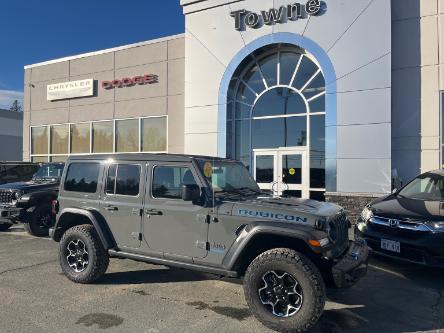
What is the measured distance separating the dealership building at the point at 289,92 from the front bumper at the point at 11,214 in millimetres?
6352

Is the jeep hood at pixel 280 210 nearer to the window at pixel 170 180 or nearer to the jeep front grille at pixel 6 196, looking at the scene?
the window at pixel 170 180

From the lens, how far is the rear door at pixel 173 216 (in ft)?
15.5

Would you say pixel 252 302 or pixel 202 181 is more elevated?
pixel 202 181

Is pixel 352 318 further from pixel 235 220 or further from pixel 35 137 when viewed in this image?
pixel 35 137

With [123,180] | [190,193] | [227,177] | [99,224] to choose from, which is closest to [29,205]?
[99,224]

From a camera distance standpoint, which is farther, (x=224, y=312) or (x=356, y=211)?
(x=356, y=211)

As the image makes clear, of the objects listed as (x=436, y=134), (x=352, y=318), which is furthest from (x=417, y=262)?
(x=436, y=134)

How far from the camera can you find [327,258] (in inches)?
161

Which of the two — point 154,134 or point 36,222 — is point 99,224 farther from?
point 154,134

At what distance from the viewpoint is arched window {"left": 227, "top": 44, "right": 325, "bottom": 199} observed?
1234 centimetres

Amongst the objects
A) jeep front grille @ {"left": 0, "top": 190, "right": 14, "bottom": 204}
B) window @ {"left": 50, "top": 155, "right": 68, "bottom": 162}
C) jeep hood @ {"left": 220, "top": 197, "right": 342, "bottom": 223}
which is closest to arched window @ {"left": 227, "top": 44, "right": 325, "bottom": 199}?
jeep front grille @ {"left": 0, "top": 190, "right": 14, "bottom": 204}

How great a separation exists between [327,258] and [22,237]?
25.7 ft

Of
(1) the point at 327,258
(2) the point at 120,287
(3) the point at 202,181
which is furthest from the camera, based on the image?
(2) the point at 120,287

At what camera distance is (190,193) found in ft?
14.9
